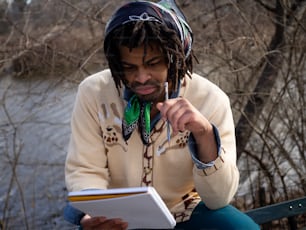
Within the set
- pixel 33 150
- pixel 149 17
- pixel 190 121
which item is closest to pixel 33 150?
pixel 33 150

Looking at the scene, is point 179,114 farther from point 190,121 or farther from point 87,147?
point 87,147

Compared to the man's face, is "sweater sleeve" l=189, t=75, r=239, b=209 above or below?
below

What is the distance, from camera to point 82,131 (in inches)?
85.9

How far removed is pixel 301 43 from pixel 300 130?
517 mm

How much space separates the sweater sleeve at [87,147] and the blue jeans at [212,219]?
99 mm

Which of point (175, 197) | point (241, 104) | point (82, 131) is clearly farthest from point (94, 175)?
point (241, 104)

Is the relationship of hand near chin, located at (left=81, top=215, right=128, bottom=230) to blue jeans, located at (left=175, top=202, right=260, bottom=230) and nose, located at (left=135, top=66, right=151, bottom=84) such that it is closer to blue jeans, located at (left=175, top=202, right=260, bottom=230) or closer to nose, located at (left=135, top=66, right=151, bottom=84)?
blue jeans, located at (left=175, top=202, right=260, bottom=230)

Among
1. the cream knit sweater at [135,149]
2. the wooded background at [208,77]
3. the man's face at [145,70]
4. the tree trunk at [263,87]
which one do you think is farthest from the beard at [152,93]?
the tree trunk at [263,87]

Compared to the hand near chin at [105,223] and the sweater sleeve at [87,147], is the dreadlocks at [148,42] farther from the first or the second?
the hand near chin at [105,223]

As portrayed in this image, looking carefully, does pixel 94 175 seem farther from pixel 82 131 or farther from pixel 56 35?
pixel 56 35

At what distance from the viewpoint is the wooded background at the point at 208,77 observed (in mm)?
3324

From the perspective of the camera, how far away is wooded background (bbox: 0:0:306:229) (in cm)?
332

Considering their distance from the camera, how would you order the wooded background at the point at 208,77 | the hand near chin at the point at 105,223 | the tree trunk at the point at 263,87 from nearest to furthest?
the hand near chin at the point at 105,223, the wooded background at the point at 208,77, the tree trunk at the point at 263,87

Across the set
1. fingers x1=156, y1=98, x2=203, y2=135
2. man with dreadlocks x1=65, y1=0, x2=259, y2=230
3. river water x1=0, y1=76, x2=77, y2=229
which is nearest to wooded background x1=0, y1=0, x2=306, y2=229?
river water x1=0, y1=76, x2=77, y2=229
